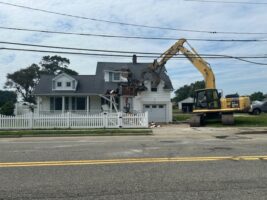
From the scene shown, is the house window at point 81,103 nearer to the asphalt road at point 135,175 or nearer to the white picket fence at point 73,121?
the white picket fence at point 73,121

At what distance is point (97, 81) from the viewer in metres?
44.2

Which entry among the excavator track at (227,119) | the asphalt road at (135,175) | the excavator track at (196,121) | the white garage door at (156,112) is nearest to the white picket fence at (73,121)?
the excavator track at (196,121)

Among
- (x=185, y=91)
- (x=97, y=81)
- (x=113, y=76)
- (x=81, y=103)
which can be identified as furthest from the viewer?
(x=185, y=91)

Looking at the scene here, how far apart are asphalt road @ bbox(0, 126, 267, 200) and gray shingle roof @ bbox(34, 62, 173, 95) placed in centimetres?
2900

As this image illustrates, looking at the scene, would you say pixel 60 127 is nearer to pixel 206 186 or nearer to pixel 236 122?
pixel 236 122

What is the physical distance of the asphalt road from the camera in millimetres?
7359

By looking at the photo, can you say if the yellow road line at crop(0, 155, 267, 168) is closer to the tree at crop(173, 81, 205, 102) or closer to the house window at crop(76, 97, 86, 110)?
the house window at crop(76, 97, 86, 110)

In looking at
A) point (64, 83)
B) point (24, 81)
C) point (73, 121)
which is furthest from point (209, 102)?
point (24, 81)

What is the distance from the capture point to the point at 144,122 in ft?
96.2

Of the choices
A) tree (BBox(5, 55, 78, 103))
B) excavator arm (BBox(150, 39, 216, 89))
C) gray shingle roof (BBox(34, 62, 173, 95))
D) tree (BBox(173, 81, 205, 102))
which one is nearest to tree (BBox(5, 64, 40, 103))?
tree (BBox(5, 55, 78, 103))

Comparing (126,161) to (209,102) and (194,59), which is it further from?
(194,59)

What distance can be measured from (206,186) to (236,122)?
84.4ft

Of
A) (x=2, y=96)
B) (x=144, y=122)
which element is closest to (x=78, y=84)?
(x=144, y=122)

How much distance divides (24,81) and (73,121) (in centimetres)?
5439
